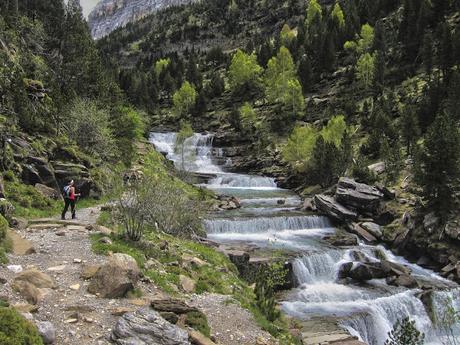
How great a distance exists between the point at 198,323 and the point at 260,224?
77.2ft

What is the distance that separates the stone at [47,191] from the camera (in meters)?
25.2

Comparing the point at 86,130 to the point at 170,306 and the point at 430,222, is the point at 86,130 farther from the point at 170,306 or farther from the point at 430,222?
the point at 430,222

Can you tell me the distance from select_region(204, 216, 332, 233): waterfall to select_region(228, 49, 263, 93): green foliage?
7127cm

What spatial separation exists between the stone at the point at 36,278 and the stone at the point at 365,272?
18631mm

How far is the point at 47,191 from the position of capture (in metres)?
25.7

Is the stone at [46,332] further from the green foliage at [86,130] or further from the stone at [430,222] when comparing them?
the stone at [430,222]

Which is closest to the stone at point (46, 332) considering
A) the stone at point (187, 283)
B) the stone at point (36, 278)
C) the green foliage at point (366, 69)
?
the stone at point (36, 278)

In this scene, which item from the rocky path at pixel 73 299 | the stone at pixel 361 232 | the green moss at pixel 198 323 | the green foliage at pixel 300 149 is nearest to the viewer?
the rocky path at pixel 73 299

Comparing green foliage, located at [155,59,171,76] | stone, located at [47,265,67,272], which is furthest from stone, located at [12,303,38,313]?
green foliage, located at [155,59,171,76]

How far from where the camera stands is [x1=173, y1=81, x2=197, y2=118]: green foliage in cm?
10112

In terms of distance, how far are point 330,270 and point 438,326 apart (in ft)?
23.0

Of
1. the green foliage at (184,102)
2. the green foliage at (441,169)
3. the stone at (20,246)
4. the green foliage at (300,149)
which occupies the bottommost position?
the stone at (20,246)

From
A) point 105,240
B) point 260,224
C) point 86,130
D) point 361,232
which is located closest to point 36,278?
point 105,240

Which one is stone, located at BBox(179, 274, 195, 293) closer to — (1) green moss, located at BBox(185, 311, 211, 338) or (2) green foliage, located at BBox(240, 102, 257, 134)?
(1) green moss, located at BBox(185, 311, 211, 338)
